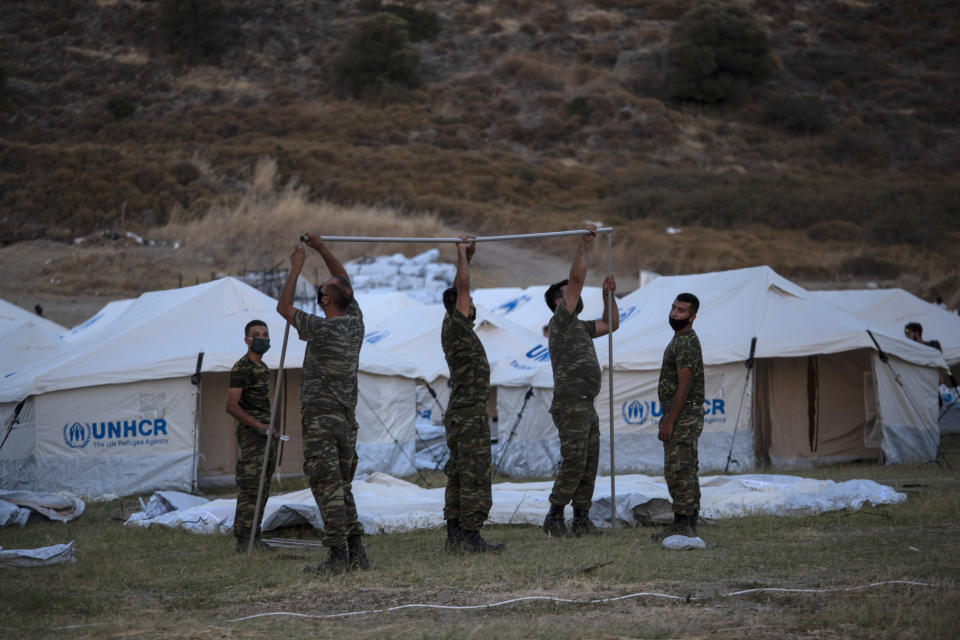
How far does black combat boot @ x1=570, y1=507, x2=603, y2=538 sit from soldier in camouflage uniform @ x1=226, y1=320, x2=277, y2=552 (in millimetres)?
2336

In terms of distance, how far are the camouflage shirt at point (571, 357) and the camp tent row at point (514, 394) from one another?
5321 mm

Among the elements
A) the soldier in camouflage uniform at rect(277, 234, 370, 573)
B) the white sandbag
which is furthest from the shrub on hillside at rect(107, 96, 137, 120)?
the white sandbag

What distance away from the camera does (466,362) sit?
6848mm

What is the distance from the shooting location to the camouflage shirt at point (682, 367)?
7.04m

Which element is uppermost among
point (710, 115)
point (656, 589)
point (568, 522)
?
point (710, 115)

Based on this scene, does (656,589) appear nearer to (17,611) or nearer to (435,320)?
(17,611)

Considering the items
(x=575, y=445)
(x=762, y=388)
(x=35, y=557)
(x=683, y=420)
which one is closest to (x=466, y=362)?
(x=575, y=445)

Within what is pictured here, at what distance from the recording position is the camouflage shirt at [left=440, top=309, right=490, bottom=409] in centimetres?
680

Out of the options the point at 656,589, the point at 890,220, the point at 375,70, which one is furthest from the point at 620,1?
the point at 656,589

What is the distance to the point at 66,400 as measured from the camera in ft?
37.8

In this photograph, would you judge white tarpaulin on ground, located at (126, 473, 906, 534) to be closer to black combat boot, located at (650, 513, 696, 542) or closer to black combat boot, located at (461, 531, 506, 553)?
black combat boot, located at (650, 513, 696, 542)

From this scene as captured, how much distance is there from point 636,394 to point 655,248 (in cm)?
2049

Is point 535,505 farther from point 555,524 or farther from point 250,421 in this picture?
point 250,421

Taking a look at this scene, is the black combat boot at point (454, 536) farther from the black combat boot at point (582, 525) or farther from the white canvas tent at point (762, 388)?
the white canvas tent at point (762, 388)
